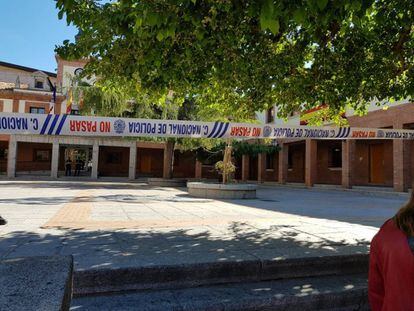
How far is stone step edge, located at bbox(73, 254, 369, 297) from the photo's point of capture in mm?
3738

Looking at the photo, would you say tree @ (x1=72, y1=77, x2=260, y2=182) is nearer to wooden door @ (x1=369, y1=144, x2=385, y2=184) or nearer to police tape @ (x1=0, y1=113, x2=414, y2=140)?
wooden door @ (x1=369, y1=144, x2=385, y2=184)

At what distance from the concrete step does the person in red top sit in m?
1.32

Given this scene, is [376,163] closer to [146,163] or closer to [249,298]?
[249,298]

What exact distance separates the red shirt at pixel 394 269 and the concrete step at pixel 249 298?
4.26 ft

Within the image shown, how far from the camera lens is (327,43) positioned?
689cm

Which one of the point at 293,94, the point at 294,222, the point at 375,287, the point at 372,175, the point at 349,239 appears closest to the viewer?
the point at 375,287

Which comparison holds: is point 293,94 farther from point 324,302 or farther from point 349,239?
point 324,302

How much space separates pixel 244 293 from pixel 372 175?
21.4 m

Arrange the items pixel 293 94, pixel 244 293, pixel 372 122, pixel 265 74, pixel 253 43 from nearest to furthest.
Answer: pixel 244 293 < pixel 253 43 < pixel 265 74 < pixel 293 94 < pixel 372 122

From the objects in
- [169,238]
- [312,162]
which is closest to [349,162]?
[312,162]

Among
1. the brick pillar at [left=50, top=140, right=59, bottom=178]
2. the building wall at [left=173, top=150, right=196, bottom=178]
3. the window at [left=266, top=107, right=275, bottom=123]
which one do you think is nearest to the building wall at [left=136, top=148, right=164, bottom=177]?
the building wall at [left=173, top=150, right=196, bottom=178]

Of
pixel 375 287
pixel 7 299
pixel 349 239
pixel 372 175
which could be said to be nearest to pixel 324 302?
pixel 375 287

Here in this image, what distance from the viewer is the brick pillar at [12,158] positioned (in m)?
31.5

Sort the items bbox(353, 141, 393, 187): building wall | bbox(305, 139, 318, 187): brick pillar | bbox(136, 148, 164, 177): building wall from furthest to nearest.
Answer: bbox(136, 148, 164, 177): building wall, bbox(305, 139, 318, 187): brick pillar, bbox(353, 141, 393, 187): building wall
